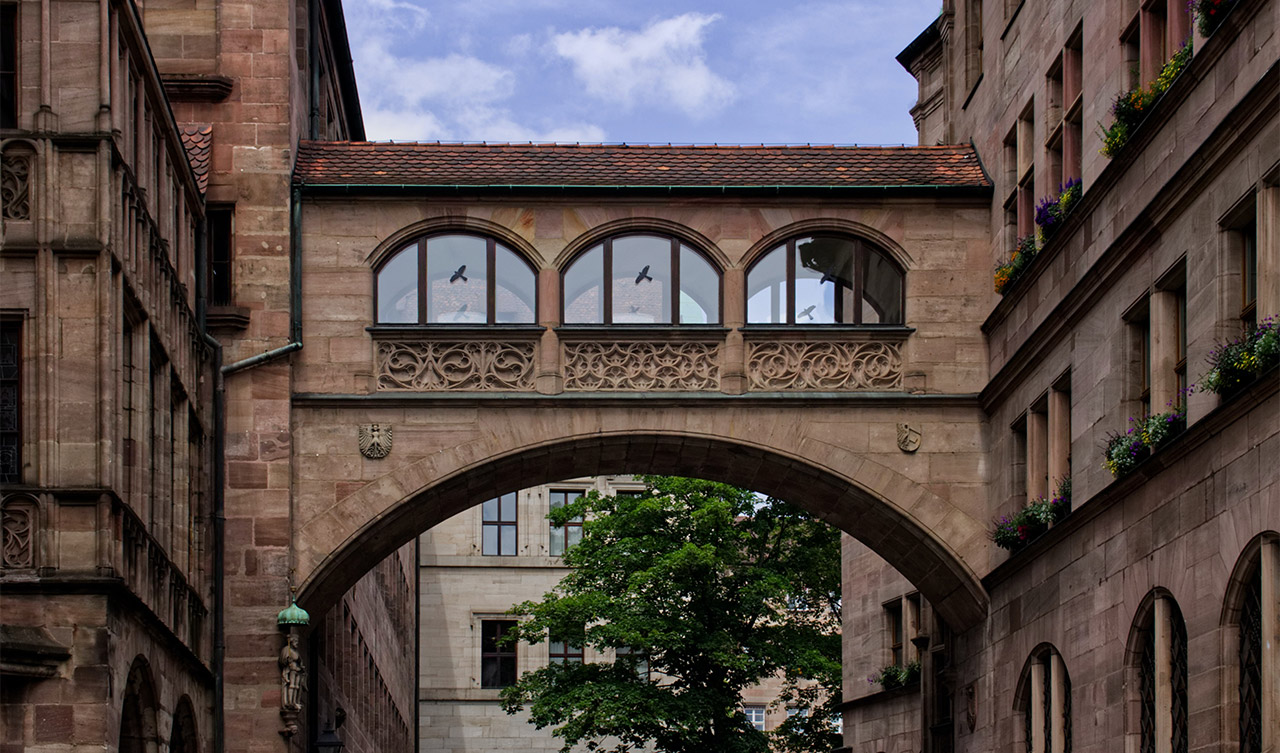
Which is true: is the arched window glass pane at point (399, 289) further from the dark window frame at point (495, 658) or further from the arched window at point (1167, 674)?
the dark window frame at point (495, 658)

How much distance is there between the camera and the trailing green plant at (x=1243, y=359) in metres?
16.0

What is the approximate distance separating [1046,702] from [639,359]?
6096 mm

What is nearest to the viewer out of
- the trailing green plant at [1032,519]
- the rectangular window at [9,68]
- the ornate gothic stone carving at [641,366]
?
the rectangular window at [9,68]

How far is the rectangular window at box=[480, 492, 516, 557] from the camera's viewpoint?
63438 mm

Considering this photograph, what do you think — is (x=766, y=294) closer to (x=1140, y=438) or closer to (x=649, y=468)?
(x=649, y=468)

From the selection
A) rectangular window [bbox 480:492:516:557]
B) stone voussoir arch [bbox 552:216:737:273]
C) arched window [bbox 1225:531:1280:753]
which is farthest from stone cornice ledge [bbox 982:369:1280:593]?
rectangular window [bbox 480:492:516:557]

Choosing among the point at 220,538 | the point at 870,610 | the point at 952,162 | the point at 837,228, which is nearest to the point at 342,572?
the point at 220,538

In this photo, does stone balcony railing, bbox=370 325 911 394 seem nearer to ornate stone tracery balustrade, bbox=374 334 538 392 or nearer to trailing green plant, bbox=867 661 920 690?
ornate stone tracery balustrade, bbox=374 334 538 392

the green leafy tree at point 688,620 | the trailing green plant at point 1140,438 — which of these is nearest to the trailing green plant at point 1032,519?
the trailing green plant at point 1140,438

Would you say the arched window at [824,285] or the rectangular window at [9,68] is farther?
the arched window at [824,285]

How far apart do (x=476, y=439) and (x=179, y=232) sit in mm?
4222

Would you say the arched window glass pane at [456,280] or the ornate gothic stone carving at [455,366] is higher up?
the arched window glass pane at [456,280]

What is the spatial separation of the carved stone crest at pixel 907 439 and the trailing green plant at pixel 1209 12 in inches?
334

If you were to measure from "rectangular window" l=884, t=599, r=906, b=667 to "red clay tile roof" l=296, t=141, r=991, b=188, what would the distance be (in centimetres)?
867
